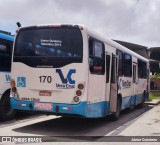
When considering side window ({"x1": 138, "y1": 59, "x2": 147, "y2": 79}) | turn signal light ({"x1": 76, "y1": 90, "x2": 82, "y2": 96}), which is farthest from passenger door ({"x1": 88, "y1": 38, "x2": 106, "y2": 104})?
side window ({"x1": 138, "y1": 59, "x2": 147, "y2": 79})

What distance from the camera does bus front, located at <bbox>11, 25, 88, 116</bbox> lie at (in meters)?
8.75

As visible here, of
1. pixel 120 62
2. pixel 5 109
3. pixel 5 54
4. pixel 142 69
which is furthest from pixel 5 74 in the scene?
pixel 142 69

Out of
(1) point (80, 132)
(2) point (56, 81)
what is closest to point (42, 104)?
(2) point (56, 81)

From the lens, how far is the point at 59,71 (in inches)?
352

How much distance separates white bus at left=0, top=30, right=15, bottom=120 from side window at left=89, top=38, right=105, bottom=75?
10.5ft

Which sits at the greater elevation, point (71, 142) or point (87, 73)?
point (87, 73)

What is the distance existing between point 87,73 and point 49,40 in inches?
59.4

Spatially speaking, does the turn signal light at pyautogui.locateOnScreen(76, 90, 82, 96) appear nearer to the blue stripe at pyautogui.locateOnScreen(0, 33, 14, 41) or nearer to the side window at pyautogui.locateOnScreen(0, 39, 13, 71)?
the side window at pyautogui.locateOnScreen(0, 39, 13, 71)

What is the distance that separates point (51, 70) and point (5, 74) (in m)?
2.42

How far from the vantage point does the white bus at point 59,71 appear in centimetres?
877

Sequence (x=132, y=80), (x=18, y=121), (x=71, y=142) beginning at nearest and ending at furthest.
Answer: (x=71, y=142)
(x=18, y=121)
(x=132, y=80)

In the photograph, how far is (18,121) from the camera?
1103 centimetres

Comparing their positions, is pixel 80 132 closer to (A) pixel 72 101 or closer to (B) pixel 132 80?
(A) pixel 72 101

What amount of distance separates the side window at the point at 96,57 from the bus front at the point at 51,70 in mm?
381
